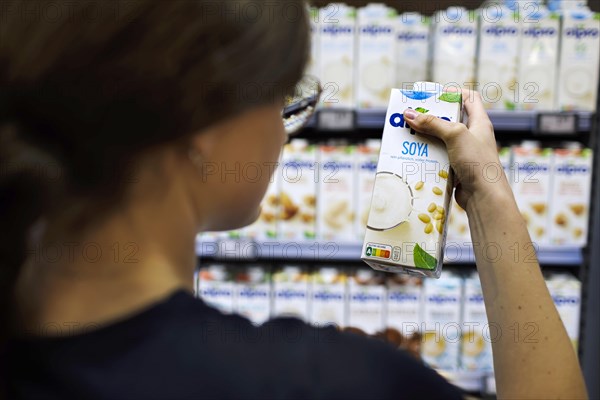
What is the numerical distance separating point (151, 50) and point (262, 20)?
97 millimetres

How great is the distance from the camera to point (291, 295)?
190cm

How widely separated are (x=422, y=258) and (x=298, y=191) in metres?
0.95

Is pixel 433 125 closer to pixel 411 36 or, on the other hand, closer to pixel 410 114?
pixel 410 114

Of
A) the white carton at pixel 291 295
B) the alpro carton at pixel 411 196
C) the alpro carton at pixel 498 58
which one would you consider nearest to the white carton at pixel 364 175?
the white carton at pixel 291 295

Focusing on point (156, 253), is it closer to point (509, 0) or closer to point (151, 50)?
point (151, 50)

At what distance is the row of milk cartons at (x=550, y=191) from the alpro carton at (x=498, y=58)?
0.15 metres

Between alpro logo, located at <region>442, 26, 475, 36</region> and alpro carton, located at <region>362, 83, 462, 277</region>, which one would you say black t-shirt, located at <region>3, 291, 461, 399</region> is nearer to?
alpro carton, located at <region>362, 83, 462, 277</region>

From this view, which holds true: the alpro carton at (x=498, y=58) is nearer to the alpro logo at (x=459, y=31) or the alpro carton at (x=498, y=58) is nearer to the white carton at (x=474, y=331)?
the alpro logo at (x=459, y=31)

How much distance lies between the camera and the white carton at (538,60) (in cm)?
178

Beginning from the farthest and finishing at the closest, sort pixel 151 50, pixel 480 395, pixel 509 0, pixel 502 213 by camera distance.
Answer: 1. pixel 480 395
2. pixel 509 0
3. pixel 502 213
4. pixel 151 50

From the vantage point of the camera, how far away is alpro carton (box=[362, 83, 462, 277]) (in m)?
0.92

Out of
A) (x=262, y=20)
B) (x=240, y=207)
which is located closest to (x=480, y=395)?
(x=240, y=207)

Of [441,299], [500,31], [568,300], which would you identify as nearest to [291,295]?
[441,299]

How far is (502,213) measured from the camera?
82 cm
